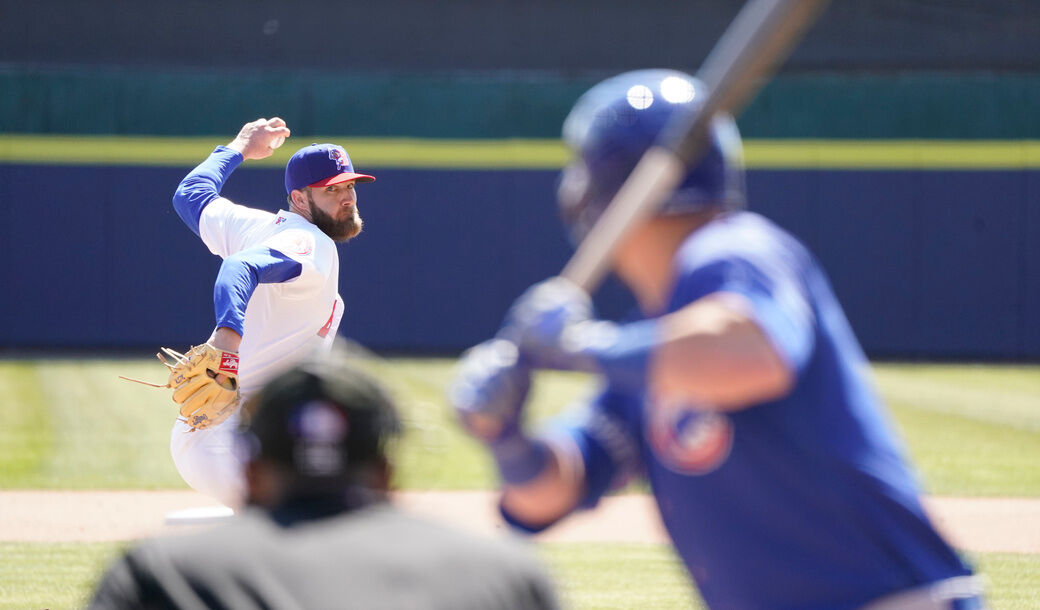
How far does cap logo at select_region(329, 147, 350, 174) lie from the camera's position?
241 inches

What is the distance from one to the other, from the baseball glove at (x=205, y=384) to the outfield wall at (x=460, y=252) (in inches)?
586


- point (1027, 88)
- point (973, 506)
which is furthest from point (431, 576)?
point (1027, 88)

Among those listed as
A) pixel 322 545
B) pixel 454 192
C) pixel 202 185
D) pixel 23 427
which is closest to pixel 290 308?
pixel 202 185

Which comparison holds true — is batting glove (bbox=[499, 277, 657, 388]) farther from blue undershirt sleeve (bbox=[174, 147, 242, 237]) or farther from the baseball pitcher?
blue undershirt sleeve (bbox=[174, 147, 242, 237])

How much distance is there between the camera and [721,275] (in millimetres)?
2314

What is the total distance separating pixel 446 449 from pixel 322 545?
35.9ft

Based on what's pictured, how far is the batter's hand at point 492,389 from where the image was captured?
248cm

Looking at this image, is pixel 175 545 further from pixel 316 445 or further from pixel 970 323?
pixel 970 323

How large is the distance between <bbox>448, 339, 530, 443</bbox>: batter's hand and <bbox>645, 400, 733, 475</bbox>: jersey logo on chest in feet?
0.80

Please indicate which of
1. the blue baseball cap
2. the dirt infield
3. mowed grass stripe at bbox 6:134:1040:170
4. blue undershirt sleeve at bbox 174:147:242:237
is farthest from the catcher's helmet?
mowed grass stripe at bbox 6:134:1040:170

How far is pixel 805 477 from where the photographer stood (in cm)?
244

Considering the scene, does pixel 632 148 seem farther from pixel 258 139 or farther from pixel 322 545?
pixel 258 139

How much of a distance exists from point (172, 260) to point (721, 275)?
62.9 ft

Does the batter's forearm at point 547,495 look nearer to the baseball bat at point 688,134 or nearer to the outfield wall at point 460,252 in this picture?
the baseball bat at point 688,134
